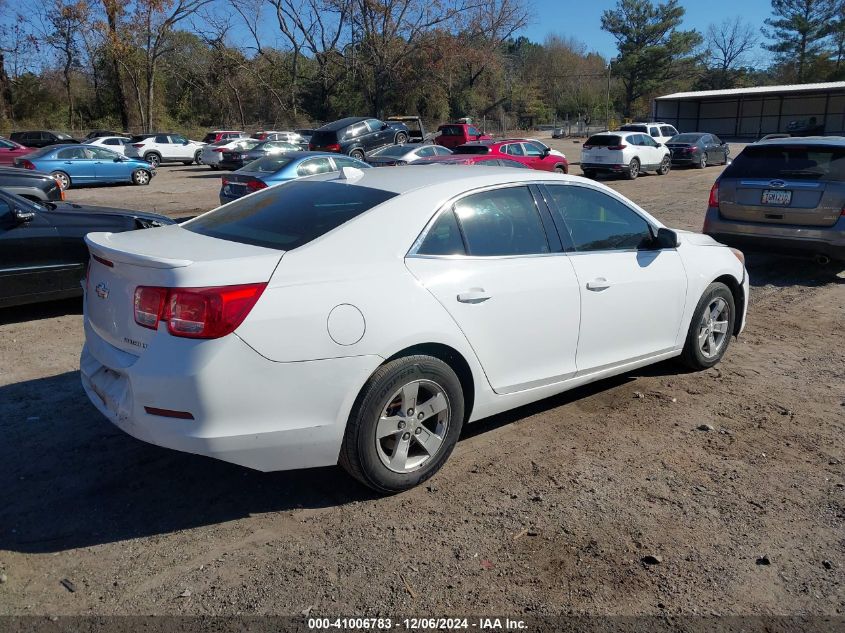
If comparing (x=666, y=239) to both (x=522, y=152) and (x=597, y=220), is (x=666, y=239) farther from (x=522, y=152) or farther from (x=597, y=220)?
(x=522, y=152)

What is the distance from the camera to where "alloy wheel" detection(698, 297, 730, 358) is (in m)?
5.51

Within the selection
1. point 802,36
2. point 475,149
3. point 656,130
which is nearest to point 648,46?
point 802,36

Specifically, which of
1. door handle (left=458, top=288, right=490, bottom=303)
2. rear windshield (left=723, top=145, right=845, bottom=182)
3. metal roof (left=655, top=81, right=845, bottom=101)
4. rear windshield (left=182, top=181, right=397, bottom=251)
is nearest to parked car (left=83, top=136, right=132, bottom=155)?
rear windshield (left=723, top=145, right=845, bottom=182)

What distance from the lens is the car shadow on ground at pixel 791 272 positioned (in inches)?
352

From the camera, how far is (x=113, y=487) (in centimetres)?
382

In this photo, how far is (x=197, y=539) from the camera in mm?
3391

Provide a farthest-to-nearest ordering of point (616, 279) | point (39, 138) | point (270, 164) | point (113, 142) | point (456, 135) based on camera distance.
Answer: point (39, 138) → point (113, 142) → point (456, 135) → point (270, 164) → point (616, 279)

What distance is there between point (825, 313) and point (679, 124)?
5037 cm

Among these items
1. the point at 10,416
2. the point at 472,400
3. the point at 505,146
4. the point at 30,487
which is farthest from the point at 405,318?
the point at 505,146

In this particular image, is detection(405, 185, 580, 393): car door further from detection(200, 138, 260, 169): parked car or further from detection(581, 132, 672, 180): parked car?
detection(200, 138, 260, 169): parked car

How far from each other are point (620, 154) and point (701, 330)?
20233mm

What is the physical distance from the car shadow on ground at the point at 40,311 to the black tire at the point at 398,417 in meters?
5.13

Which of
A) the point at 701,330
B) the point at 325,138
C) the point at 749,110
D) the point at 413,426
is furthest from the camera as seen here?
the point at 749,110

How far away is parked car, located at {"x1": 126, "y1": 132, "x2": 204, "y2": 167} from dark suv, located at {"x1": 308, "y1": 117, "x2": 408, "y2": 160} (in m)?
10.3
